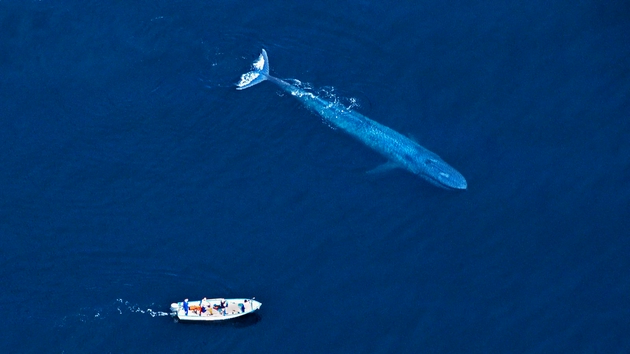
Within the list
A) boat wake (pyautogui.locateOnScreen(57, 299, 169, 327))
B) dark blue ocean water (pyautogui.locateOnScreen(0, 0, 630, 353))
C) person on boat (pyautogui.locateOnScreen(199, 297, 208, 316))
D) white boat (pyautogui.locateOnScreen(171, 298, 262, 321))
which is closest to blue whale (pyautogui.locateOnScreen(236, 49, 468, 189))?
dark blue ocean water (pyautogui.locateOnScreen(0, 0, 630, 353))

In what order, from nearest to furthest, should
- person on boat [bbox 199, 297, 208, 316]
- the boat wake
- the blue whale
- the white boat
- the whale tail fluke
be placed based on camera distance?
the white boat, person on boat [bbox 199, 297, 208, 316], the boat wake, the blue whale, the whale tail fluke

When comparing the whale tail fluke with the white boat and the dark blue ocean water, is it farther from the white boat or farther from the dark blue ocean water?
the white boat

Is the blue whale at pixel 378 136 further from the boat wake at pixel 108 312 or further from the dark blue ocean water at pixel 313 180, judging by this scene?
the boat wake at pixel 108 312

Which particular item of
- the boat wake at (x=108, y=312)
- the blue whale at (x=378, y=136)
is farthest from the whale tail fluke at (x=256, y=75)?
the boat wake at (x=108, y=312)

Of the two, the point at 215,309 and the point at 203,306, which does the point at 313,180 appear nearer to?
the point at 215,309

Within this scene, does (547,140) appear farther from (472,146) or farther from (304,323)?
(304,323)

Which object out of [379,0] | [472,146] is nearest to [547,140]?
[472,146]

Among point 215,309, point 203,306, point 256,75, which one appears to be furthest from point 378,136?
point 203,306

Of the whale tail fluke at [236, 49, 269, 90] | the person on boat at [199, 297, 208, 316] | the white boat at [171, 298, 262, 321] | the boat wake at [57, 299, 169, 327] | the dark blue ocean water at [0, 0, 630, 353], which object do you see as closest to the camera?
the white boat at [171, 298, 262, 321]
